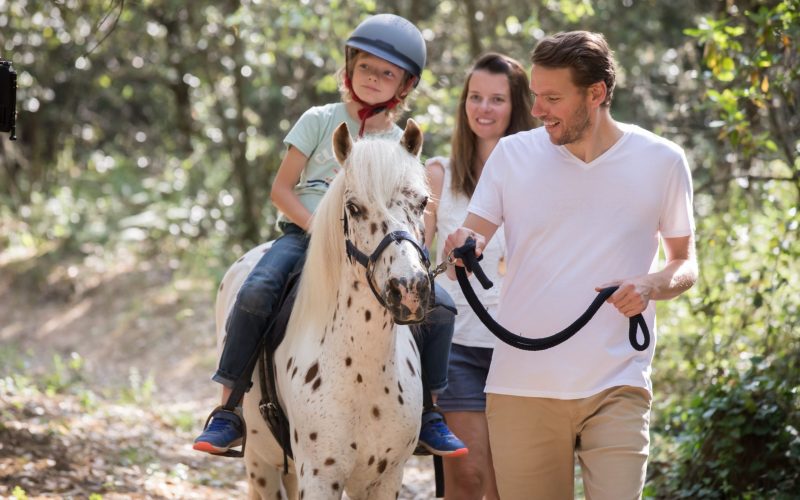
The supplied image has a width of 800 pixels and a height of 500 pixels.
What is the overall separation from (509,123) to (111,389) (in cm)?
643

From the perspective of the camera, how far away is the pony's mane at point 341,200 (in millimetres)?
3213

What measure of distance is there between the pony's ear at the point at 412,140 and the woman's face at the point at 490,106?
0.95 m

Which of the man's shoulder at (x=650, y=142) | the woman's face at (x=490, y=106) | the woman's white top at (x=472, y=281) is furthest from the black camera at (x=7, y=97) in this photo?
the man's shoulder at (x=650, y=142)

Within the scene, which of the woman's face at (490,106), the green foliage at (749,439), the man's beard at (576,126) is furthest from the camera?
the green foliage at (749,439)

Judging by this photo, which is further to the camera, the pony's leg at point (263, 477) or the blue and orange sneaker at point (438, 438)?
the pony's leg at point (263, 477)

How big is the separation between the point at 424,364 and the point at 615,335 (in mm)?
1005

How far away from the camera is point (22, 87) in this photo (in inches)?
584

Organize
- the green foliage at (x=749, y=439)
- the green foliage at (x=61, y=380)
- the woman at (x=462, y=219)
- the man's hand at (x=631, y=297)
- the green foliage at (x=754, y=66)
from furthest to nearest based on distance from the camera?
1. the green foliage at (x=61, y=380)
2. the green foliage at (x=749, y=439)
3. the green foliage at (x=754, y=66)
4. the woman at (x=462, y=219)
5. the man's hand at (x=631, y=297)

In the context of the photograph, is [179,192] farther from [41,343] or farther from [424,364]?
[424,364]

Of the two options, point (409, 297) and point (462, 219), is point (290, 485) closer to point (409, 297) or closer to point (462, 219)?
point (462, 219)

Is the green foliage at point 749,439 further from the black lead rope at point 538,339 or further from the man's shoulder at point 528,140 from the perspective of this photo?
the man's shoulder at point 528,140

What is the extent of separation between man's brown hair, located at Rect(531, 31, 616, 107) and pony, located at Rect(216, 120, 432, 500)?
0.58 m

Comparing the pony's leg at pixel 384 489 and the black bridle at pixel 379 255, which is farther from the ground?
the black bridle at pixel 379 255

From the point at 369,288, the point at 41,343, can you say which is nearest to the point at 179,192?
the point at 41,343
